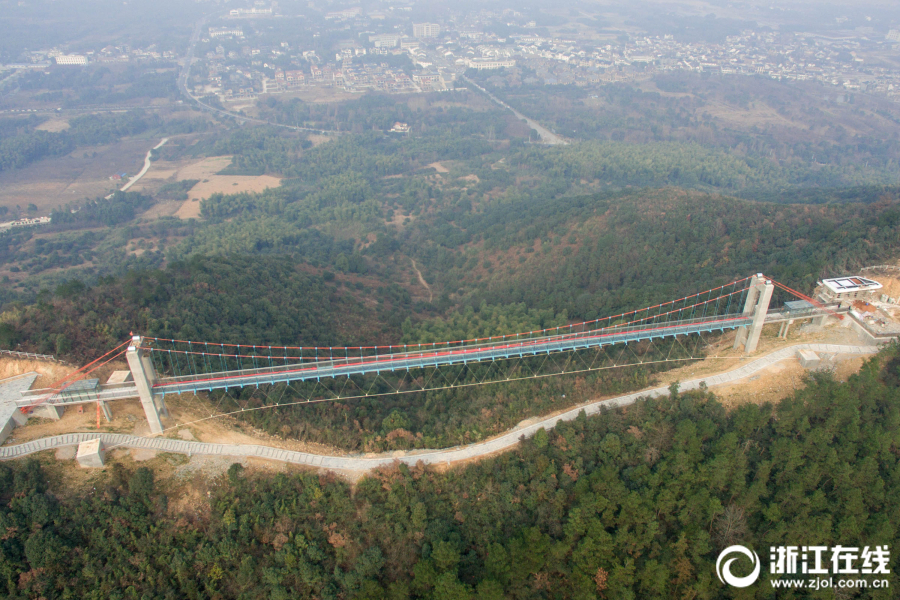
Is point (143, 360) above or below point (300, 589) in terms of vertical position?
above

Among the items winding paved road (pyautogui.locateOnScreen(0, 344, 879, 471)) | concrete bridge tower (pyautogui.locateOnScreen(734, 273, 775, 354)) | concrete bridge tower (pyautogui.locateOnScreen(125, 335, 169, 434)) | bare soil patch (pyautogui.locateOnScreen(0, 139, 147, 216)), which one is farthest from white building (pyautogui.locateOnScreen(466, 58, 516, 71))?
concrete bridge tower (pyautogui.locateOnScreen(125, 335, 169, 434))

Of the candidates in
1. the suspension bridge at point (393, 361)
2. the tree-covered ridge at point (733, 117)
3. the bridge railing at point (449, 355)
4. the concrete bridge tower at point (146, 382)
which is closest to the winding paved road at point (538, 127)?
the tree-covered ridge at point (733, 117)

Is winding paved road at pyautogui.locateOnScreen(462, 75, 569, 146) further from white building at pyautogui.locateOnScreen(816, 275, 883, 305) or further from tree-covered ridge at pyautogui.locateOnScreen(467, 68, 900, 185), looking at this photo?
white building at pyautogui.locateOnScreen(816, 275, 883, 305)

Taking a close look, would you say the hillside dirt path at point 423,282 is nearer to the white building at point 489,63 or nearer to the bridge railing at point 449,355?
the bridge railing at point 449,355

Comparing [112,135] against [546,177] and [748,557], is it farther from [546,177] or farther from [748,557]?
[748,557]

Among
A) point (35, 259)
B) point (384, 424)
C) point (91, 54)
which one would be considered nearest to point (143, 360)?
point (384, 424)

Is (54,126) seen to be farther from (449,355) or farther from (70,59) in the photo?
(449,355)
